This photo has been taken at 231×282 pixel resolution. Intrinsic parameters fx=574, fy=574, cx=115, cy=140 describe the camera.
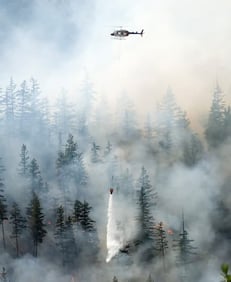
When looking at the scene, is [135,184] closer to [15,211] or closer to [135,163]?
[135,163]

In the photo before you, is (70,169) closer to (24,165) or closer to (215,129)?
(24,165)

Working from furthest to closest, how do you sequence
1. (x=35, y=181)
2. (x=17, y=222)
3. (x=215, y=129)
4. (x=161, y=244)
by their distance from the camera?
(x=215, y=129) < (x=35, y=181) < (x=161, y=244) < (x=17, y=222)

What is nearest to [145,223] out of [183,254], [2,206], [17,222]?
[183,254]

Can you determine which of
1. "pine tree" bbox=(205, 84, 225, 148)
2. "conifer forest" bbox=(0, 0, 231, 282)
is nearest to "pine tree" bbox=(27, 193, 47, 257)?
"conifer forest" bbox=(0, 0, 231, 282)

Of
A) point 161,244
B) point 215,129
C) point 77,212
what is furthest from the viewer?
point 215,129

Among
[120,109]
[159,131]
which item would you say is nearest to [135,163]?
[159,131]

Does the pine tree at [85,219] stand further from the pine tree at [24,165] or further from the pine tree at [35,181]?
the pine tree at [24,165]

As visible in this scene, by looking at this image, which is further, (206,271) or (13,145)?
(13,145)

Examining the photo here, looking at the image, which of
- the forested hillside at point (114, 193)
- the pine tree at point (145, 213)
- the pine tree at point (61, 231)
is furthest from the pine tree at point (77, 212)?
the pine tree at point (145, 213)

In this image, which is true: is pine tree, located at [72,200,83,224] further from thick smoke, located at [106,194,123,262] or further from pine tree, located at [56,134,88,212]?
pine tree, located at [56,134,88,212]
